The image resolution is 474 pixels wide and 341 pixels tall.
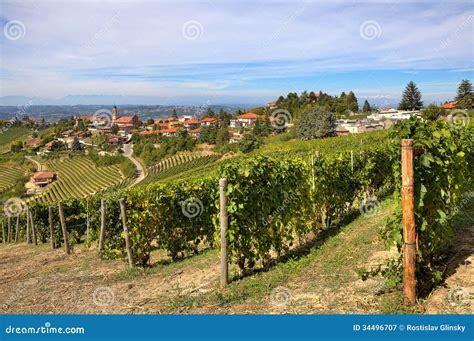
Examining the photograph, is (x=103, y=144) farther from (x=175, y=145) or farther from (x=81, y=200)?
(x=81, y=200)

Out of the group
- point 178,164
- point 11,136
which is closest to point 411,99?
point 178,164

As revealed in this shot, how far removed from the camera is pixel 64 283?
7.50m

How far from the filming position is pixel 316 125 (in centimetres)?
6844

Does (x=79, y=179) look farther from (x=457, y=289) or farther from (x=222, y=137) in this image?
(x=457, y=289)

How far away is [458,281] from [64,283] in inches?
272

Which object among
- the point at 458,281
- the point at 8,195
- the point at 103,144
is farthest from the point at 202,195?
the point at 103,144

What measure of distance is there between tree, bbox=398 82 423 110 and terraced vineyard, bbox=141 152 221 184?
43.9 meters


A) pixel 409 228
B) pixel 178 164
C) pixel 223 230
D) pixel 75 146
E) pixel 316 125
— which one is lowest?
pixel 178 164

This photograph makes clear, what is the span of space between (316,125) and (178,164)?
102ft

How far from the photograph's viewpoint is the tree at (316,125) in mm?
66938

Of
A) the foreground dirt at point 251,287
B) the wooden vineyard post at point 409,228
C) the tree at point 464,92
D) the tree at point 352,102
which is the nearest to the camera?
the wooden vineyard post at point 409,228

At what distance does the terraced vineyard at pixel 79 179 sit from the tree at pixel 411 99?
6390cm

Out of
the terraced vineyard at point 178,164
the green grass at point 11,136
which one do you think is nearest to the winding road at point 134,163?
the terraced vineyard at point 178,164

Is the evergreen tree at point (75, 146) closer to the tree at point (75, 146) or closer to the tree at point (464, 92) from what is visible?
the tree at point (75, 146)
